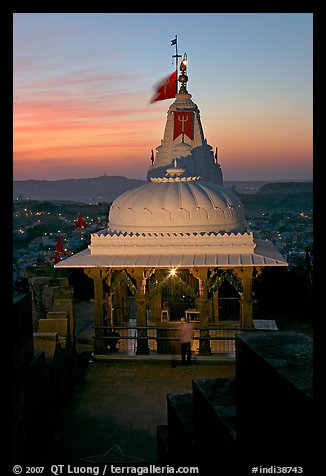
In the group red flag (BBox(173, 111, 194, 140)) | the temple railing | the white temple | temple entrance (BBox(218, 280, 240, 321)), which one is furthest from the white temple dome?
red flag (BBox(173, 111, 194, 140))

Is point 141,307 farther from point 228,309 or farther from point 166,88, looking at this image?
point 166,88

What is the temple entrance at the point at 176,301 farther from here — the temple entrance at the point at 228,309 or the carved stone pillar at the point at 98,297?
the carved stone pillar at the point at 98,297

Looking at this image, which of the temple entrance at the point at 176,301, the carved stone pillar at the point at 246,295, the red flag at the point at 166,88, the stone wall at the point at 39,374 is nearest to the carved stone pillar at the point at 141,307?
the stone wall at the point at 39,374

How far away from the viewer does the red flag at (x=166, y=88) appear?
19328 mm

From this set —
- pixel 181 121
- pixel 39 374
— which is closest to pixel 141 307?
pixel 39 374

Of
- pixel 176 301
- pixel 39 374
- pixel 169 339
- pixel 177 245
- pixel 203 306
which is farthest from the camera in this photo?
pixel 176 301

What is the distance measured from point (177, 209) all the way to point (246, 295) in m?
2.43

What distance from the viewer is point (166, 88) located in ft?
63.6

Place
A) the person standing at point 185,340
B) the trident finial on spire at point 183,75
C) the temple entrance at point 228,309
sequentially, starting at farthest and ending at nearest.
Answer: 1. the trident finial on spire at point 183,75
2. the temple entrance at point 228,309
3. the person standing at point 185,340

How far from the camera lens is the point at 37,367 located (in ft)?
22.0

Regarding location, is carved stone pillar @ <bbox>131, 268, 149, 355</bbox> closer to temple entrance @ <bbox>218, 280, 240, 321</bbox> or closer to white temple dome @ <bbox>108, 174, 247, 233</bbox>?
white temple dome @ <bbox>108, 174, 247, 233</bbox>

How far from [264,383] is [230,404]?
48.8 inches

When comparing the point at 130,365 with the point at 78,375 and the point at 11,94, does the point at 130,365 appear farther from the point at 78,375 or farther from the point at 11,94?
the point at 11,94

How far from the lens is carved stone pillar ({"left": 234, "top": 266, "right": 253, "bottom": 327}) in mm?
11133
